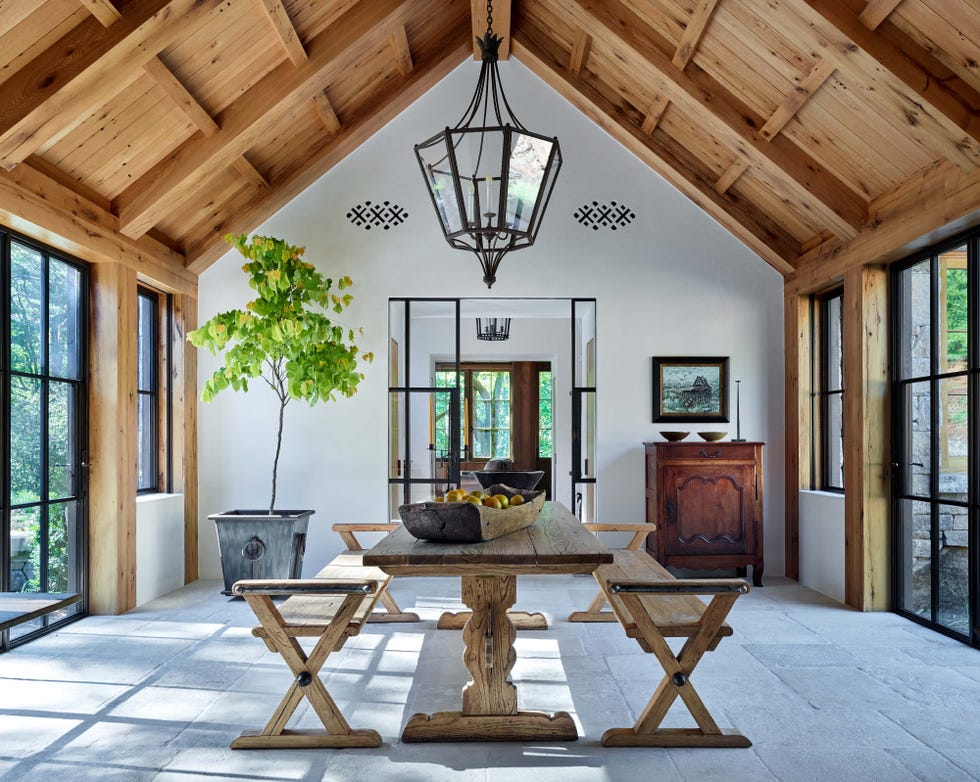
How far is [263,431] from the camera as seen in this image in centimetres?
616

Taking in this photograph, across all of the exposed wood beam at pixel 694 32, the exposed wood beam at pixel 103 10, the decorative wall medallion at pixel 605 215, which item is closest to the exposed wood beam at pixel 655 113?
the exposed wood beam at pixel 694 32

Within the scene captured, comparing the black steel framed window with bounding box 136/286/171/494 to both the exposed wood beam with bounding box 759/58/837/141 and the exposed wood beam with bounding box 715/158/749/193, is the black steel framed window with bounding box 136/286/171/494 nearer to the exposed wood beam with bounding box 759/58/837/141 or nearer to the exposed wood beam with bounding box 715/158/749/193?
the exposed wood beam with bounding box 715/158/749/193

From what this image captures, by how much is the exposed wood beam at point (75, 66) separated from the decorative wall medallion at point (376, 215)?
2698mm

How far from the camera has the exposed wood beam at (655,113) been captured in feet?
17.0

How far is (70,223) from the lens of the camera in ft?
14.1

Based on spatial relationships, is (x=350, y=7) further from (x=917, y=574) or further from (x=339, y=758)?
(x=917, y=574)

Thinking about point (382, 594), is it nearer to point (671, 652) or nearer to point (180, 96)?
point (671, 652)

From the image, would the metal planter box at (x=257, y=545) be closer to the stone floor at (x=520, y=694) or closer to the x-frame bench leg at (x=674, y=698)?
the stone floor at (x=520, y=694)

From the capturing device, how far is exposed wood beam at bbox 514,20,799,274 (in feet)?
18.8

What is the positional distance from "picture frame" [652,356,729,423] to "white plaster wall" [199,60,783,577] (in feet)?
0.27

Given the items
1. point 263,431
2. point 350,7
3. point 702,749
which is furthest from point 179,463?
point 702,749

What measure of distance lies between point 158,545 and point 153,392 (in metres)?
1.07

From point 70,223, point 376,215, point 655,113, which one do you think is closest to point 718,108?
point 655,113

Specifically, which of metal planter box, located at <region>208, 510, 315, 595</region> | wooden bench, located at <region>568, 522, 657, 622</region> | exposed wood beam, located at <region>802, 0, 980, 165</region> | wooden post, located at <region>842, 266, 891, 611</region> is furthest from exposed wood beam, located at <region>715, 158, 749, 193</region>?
metal planter box, located at <region>208, 510, 315, 595</region>
